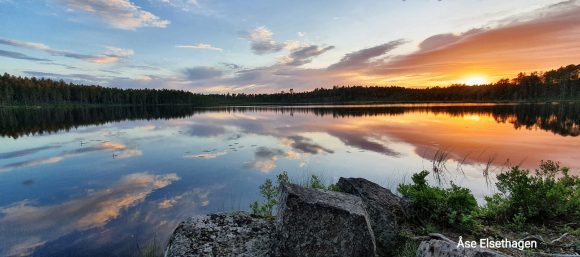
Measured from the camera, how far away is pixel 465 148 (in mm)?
21984

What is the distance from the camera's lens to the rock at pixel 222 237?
449cm

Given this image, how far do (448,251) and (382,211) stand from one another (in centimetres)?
272

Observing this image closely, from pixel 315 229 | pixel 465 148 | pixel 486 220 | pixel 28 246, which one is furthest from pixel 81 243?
pixel 465 148

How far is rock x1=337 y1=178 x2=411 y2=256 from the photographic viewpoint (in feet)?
18.2

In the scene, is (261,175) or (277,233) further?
(261,175)

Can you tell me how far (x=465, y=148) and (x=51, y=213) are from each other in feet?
79.6

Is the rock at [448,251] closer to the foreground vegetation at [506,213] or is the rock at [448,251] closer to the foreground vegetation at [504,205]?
the foreground vegetation at [506,213]

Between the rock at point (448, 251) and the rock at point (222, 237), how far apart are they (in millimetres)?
2075

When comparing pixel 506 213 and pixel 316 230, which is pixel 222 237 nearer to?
pixel 316 230

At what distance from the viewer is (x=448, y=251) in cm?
318

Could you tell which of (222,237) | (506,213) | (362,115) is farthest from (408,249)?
(362,115)

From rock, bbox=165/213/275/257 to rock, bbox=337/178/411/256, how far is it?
190 centimetres

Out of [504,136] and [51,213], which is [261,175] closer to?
[51,213]

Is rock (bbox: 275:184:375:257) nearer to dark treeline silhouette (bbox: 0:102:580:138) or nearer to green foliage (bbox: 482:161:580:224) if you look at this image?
green foliage (bbox: 482:161:580:224)
